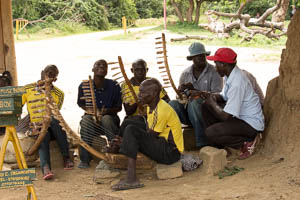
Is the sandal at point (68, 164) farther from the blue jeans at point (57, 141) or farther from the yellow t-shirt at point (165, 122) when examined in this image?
the yellow t-shirt at point (165, 122)

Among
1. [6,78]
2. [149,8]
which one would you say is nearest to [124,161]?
[6,78]

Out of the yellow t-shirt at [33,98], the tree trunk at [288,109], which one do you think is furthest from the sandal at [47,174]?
the tree trunk at [288,109]

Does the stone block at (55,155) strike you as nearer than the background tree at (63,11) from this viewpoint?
Yes

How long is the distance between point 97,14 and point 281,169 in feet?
91.1

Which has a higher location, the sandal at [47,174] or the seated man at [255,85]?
the seated man at [255,85]

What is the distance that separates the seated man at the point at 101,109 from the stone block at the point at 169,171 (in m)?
0.83

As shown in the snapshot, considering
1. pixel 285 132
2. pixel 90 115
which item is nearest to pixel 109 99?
pixel 90 115

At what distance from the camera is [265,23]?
58.2 ft

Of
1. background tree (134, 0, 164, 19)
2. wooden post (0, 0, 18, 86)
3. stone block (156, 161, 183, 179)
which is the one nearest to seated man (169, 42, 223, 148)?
stone block (156, 161, 183, 179)

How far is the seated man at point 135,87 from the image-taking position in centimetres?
488

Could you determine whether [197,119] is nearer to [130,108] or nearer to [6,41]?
[130,108]

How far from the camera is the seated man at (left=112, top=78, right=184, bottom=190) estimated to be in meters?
3.93

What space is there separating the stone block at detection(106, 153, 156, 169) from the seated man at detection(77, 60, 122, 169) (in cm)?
46

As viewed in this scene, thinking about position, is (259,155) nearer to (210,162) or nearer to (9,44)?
(210,162)
